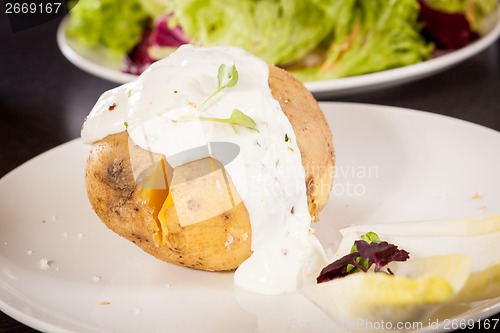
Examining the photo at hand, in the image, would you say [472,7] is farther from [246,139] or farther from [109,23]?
[246,139]

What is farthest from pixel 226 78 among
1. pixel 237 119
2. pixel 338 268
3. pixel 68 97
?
pixel 68 97

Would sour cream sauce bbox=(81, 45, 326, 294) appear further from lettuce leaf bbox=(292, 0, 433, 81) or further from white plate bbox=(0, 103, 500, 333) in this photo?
lettuce leaf bbox=(292, 0, 433, 81)

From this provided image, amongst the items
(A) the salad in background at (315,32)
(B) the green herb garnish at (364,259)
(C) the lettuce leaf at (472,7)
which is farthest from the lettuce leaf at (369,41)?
(B) the green herb garnish at (364,259)

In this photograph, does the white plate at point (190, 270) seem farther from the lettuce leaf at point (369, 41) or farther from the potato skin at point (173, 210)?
the lettuce leaf at point (369, 41)

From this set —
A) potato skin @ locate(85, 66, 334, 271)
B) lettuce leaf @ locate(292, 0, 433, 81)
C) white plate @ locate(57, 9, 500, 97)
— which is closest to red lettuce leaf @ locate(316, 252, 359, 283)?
potato skin @ locate(85, 66, 334, 271)

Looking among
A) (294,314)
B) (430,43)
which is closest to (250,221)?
(294,314)

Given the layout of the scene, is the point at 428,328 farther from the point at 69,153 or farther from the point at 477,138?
the point at 69,153
